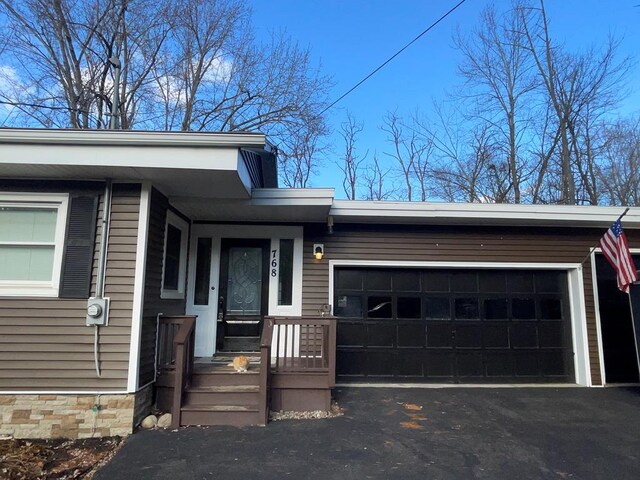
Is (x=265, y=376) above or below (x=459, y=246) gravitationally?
below

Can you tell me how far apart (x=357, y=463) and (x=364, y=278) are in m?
3.32

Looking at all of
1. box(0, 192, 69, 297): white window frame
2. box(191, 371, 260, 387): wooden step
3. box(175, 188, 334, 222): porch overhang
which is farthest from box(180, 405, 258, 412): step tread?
box(175, 188, 334, 222): porch overhang

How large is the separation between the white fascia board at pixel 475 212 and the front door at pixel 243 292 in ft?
4.76

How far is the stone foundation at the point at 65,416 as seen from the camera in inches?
162

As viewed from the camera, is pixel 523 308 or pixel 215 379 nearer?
pixel 215 379

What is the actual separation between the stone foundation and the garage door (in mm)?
3223

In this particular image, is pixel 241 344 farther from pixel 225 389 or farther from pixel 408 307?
pixel 408 307

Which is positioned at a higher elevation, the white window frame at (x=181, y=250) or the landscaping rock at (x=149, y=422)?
the white window frame at (x=181, y=250)

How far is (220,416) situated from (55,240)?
104 inches

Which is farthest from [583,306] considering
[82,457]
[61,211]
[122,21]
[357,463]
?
[122,21]

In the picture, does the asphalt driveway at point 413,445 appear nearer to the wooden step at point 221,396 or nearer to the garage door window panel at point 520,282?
the wooden step at point 221,396

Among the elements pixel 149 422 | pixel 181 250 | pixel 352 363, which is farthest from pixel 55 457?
pixel 352 363

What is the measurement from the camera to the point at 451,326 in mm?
6457

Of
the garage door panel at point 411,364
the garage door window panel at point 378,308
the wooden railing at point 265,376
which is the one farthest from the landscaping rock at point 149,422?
the garage door panel at point 411,364
